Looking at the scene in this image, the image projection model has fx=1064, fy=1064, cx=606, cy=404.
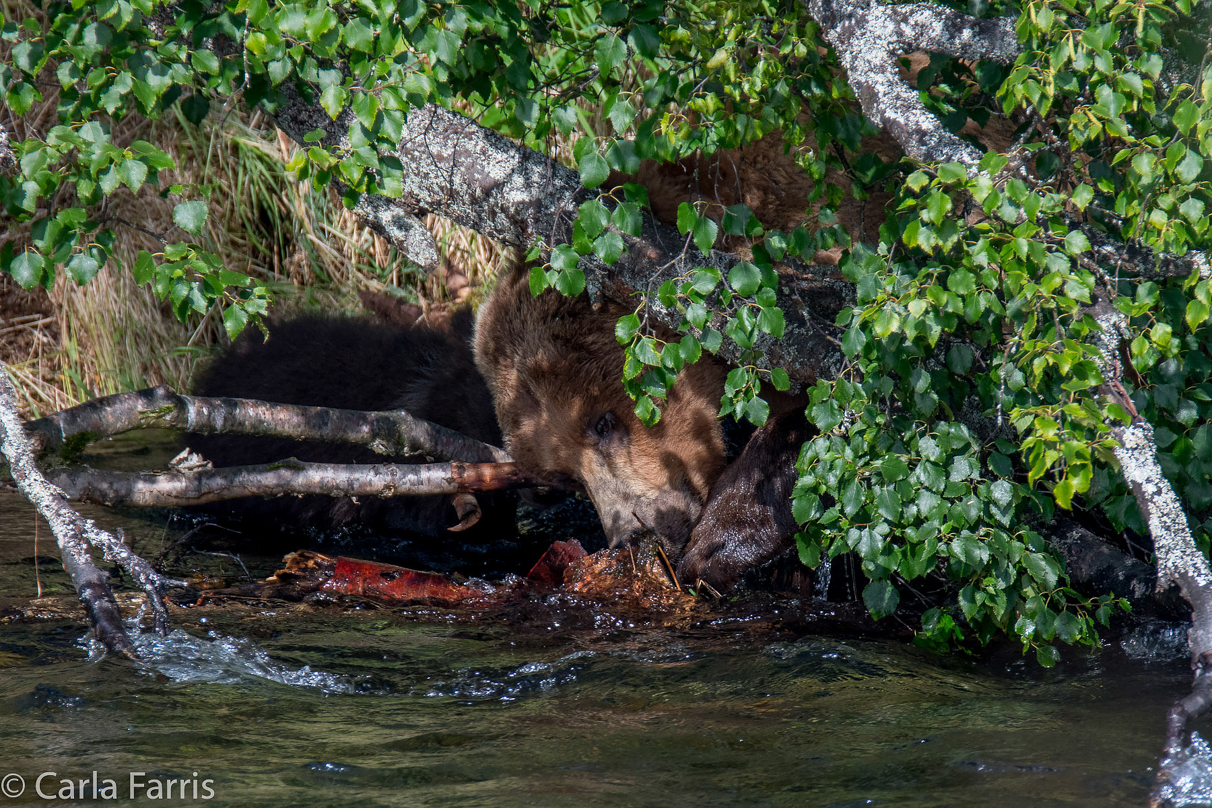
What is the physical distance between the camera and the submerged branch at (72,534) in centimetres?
280

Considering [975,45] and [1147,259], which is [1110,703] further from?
[975,45]

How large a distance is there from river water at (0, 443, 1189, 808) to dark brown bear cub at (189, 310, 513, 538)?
5.28 feet

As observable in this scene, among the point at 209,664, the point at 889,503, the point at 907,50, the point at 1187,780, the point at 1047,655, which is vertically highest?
the point at 907,50

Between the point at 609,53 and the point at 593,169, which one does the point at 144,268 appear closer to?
the point at 593,169

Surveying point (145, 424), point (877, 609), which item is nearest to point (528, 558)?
point (145, 424)

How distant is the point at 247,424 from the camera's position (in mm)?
3617

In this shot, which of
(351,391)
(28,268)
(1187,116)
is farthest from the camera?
(351,391)

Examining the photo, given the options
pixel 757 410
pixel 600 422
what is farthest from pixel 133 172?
pixel 600 422

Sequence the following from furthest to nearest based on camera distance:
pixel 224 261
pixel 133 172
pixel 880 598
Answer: pixel 224 261 → pixel 880 598 → pixel 133 172

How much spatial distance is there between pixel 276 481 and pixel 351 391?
5.33ft

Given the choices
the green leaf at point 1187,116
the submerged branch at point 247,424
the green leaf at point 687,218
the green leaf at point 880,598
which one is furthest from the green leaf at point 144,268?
the green leaf at point 1187,116

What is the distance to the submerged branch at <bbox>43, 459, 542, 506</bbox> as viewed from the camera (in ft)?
11.0

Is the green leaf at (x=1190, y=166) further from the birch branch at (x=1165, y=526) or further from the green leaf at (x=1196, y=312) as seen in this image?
the birch branch at (x=1165, y=526)

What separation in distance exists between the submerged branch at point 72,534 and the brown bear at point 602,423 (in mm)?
1916
